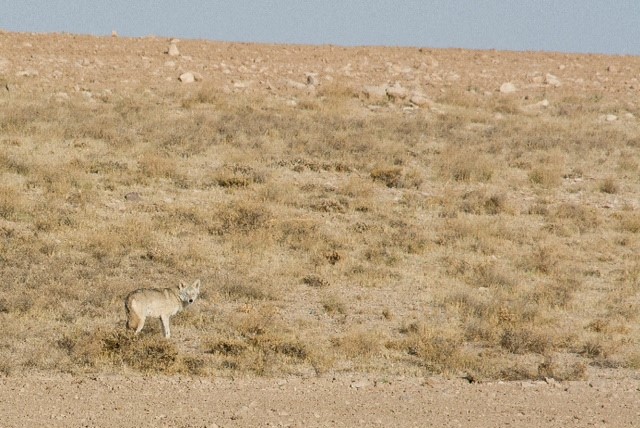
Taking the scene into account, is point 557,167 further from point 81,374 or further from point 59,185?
point 81,374

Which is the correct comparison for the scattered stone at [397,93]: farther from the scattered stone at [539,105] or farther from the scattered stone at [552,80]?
the scattered stone at [552,80]

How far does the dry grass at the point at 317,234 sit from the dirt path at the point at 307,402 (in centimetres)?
61

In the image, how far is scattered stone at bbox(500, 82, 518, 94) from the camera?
28442 millimetres

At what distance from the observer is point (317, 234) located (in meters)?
15.7

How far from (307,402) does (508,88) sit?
21136 millimetres

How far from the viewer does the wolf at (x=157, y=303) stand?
34.5 ft

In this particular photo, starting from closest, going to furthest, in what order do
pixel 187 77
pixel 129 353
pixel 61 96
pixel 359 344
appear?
pixel 129 353 < pixel 359 344 < pixel 61 96 < pixel 187 77

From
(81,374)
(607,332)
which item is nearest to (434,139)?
(607,332)

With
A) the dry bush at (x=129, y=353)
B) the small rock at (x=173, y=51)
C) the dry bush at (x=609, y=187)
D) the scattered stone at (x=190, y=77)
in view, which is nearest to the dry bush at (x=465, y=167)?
the dry bush at (x=609, y=187)

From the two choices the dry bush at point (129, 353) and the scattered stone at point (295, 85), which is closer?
the dry bush at point (129, 353)

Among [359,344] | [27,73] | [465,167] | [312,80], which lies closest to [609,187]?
[465,167]

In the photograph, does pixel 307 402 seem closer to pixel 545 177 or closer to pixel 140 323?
pixel 140 323

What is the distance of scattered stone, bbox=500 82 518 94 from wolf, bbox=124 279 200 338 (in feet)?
62.1

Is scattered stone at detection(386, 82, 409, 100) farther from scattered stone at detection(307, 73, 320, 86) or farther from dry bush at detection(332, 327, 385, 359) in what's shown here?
dry bush at detection(332, 327, 385, 359)
